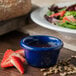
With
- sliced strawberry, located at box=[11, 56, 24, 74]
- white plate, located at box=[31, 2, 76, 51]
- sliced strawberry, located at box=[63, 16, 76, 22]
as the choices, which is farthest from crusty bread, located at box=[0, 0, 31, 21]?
sliced strawberry, located at box=[11, 56, 24, 74]

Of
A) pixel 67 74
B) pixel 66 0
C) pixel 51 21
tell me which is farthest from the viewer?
pixel 66 0

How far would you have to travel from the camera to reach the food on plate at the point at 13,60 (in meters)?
1.07

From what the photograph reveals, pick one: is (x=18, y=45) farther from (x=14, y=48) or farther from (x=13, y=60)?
(x=13, y=60)

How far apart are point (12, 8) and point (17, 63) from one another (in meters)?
0.45

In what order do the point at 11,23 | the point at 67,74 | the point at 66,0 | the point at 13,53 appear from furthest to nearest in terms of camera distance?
1. the point at 66,0
2. the point at 11,23
3. the point at 13,53
4. the point at 67,74

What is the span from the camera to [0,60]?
1.17 m

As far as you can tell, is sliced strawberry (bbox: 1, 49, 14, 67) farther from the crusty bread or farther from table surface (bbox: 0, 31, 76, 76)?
the crusty bread

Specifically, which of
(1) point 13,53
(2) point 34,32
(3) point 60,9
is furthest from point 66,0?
(1) point 13,53

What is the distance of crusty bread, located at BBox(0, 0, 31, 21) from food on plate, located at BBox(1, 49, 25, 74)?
0.98 feet

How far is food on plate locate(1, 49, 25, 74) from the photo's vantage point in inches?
41.9

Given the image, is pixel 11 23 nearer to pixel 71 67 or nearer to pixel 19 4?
pixel 19 4

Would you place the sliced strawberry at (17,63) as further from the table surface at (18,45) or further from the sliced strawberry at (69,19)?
the sliced strawberry at (69,19)

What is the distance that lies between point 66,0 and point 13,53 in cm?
77

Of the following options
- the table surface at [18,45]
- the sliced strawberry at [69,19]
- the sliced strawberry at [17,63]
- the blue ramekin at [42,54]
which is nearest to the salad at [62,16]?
the sliced strawberry at [69,19]
